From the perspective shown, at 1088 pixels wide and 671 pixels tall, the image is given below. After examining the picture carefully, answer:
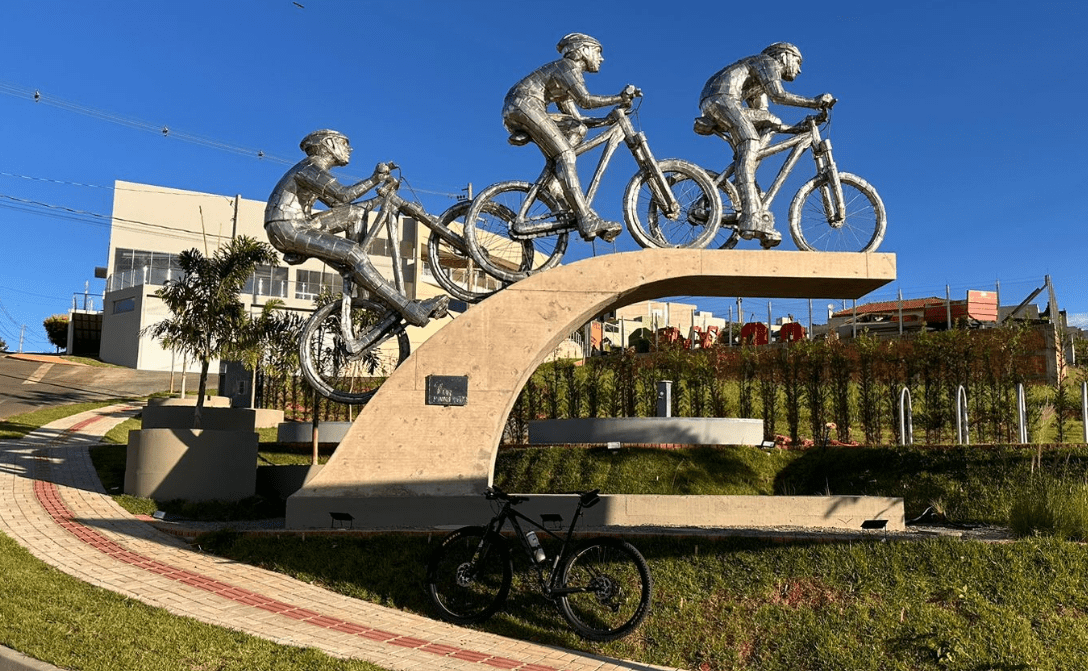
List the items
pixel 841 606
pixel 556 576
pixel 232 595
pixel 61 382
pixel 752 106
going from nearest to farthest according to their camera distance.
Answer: pixel 841 606
pixel 556 576
pixel 232 595
pixel 752 106
pixel 61 382

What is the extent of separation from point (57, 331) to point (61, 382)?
2172 centimetres

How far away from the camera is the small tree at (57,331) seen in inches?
1955

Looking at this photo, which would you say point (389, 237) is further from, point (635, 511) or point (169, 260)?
point (169, 260)

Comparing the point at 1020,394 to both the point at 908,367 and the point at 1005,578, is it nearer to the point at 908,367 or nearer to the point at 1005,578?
the point at 908,367

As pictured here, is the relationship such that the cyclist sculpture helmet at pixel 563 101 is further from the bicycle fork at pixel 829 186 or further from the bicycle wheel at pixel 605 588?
the bicycle wheel at pixel 605 588

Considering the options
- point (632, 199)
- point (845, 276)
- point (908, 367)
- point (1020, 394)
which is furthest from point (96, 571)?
point (908, 367)

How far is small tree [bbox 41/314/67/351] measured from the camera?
49.7 m

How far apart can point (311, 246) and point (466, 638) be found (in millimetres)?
6185

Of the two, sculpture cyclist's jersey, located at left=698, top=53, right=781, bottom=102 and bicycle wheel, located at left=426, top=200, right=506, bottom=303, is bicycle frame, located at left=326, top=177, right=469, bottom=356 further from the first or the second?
sculpture cyclist's jersey, located at left=698, top=53, right=781, bottom=102

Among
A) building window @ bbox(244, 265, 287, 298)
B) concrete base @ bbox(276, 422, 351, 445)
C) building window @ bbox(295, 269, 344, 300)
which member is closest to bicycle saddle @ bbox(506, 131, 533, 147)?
concrete base @ bbox(276, 422, 351, 445)

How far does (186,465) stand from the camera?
1201 centimetres

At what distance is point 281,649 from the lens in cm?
587

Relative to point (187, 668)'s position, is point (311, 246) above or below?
above

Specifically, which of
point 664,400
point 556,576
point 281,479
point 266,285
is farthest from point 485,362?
point 266,285
